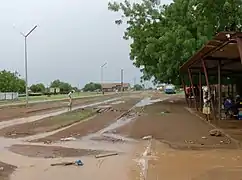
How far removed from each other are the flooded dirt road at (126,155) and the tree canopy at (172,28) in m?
16.0

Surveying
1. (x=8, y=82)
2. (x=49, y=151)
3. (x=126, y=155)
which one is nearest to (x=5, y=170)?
(x=49, y=151)

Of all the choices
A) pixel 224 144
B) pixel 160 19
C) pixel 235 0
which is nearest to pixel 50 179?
pixel 224 144

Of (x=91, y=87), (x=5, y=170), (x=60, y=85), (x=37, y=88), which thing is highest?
(x=60, y=85)

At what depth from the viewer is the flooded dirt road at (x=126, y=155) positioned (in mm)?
9586

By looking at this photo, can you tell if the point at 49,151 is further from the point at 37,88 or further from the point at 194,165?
the point at 37,88

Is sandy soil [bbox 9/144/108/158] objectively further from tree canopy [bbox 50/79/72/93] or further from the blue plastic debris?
tree canopy [bbox 50/79/72/93]

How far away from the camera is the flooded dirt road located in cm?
959

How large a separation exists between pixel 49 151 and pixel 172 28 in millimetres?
28813

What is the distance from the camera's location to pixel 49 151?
43.2ft

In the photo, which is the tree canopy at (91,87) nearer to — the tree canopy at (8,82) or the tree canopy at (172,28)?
the tree canopy at (8,82)

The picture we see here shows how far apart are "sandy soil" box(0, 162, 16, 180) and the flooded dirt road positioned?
22mm

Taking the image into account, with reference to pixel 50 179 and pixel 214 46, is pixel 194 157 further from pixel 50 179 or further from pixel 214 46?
pixel 214 46

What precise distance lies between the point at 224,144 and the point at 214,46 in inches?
203

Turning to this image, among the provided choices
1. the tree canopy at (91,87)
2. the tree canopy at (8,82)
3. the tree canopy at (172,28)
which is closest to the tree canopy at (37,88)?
the tree canopy at (8,82)
